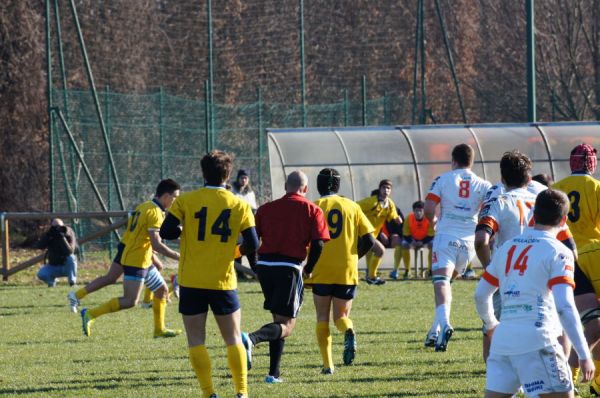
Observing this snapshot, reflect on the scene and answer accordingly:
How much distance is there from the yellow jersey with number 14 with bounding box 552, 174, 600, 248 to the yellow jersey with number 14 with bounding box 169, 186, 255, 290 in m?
2.38

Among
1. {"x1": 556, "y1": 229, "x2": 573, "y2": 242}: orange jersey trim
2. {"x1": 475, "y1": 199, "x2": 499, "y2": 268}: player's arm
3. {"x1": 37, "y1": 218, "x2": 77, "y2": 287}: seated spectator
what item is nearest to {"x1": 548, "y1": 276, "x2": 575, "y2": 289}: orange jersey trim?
{"x1": 556, "y1": 229, "x2": 573, "y2": 242}: orange jersey trim

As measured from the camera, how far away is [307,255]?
9867mm

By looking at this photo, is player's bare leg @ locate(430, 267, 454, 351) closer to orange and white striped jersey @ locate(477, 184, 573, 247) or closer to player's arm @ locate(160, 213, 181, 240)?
orange and white striped jersey @ locate(477, 184, 573, 247)

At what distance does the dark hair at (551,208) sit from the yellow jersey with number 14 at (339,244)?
158 inches

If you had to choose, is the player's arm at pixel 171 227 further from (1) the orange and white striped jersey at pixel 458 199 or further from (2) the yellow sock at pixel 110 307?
(2) the yellow sock at pixel 110 307

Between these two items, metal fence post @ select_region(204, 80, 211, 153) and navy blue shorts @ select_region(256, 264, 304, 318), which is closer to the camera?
navy blue shorts @ select_region(256, 264, 304, 318)

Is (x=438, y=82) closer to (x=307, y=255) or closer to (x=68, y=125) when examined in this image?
(x=68, y=125)

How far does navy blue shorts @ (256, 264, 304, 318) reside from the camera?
29.9 feet

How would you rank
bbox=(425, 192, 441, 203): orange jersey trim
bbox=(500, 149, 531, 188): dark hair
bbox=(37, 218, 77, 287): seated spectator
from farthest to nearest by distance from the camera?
bbox=(37, 218, 77, 287): seated spectator
bbox=(425, 192, 441, 203): orange jersey trim
bbox=(500, 149, 531, 188): dark hair

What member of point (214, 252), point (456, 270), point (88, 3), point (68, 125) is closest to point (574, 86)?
point (88, 3)

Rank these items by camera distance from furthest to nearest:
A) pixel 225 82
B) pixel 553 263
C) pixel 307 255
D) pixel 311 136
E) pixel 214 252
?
pixel 225 82 → pixel 311 136 → pixel 307 255 → pixel 214 252 → pixel 553 263

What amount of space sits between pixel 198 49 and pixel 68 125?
1084 cm

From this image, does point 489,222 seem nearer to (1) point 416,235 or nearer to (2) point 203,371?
(2) point 203,371

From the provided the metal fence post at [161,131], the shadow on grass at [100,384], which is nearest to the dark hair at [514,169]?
the shadow on grass at [100,384]
